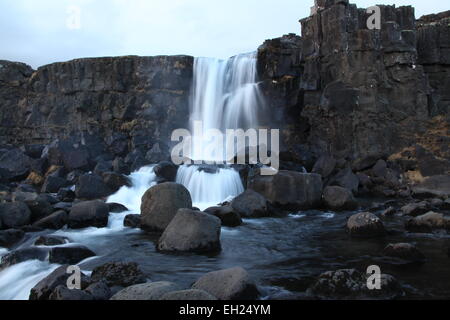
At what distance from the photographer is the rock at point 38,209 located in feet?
51.5

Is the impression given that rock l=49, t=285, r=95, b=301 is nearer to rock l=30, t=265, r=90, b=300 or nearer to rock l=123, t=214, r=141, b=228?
rock l=30, t=265, r=90, b=300

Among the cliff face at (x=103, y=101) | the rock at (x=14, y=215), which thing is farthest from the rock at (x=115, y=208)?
the cliff face at (x=103, y=101)

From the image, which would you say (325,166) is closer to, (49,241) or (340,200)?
(340,200)

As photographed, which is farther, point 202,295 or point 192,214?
point 192,214

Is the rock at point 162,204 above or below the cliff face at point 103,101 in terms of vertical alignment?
below

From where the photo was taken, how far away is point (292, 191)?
713 inches

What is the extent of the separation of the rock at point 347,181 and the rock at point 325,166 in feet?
2.69

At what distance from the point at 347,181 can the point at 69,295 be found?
55.7ft

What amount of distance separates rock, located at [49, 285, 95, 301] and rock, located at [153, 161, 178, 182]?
50.6ft

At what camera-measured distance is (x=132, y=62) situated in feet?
120

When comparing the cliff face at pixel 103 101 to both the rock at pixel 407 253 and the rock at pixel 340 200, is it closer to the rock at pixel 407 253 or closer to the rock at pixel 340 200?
the rock at pixel 340 200
